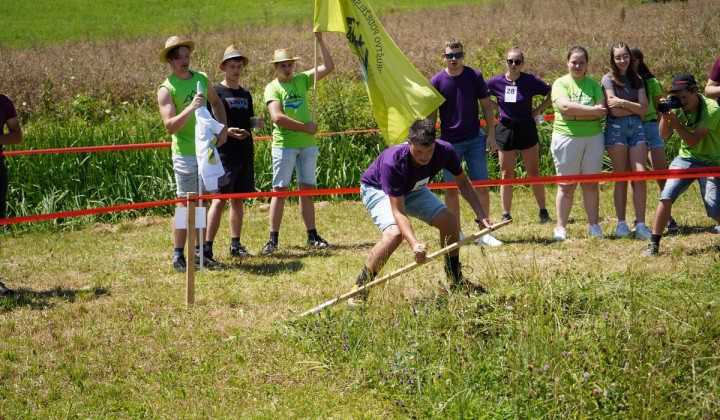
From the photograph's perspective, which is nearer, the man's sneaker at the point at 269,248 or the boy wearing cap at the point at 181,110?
the boy wearing cap at the point at 181,110

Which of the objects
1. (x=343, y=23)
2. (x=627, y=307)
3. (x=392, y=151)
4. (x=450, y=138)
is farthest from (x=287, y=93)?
(x=627, y=307)

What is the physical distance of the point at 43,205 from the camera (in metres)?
10.7

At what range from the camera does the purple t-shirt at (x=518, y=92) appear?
8922mm

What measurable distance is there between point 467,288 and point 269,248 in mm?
2957

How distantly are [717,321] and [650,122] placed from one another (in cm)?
427

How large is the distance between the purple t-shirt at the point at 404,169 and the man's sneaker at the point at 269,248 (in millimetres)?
2289

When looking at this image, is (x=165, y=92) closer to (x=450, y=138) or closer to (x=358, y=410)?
(x=450, y=138)

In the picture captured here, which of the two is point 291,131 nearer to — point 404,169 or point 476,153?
point 476,153

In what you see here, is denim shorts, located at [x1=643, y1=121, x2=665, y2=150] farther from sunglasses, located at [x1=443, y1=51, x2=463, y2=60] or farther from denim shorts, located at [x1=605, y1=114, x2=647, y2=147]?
sunglasses, located at [x1=443, y1=51, x2=463, y2=60]

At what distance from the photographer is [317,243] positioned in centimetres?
861

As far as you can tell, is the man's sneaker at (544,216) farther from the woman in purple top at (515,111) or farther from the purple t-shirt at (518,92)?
the purple t-shirt at (518,92)

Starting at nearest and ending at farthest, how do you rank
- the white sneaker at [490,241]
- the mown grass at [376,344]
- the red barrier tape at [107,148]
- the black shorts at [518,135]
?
the mown grass at [376,344] < the white sneaker at [490,241] < the black shorts at [518,135] < the red barrier tape at [107,148]

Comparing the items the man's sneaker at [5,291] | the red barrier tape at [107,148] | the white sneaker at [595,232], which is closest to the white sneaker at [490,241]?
the white sneaker at [595,232]

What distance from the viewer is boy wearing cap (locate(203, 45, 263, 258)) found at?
790cm
